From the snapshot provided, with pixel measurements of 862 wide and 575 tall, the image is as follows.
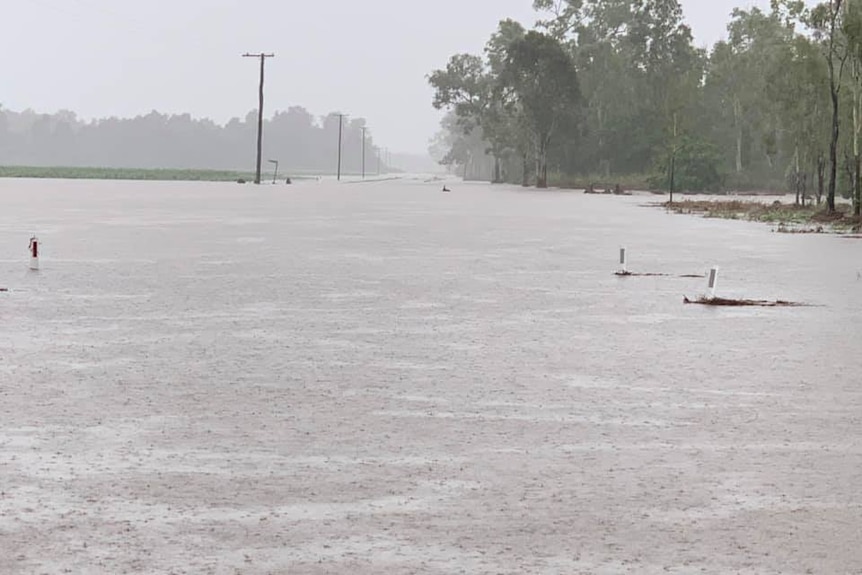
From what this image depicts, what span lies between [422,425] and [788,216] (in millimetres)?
47827

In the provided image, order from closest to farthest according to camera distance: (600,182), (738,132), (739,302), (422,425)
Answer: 1. (422,425)
2. (739,302)
3. (600,182)
4. (738,132)

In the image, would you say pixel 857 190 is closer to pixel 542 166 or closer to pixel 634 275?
pixel 634 275

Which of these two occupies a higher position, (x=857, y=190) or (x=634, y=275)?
(x=857, y=190)

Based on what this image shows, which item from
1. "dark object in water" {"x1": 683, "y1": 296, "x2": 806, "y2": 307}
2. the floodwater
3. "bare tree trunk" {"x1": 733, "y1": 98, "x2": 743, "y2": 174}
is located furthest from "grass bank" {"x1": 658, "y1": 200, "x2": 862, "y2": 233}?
"bare tree trunk" {"x1": 733, "y1": 98, "x2": 743, "y2": 174}

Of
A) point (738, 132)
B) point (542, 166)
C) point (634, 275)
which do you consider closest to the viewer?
point (634, 275)

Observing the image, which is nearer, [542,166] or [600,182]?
[542,166]

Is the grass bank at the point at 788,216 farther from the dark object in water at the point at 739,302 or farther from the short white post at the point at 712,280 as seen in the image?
the dark object in water at the point at 739,302

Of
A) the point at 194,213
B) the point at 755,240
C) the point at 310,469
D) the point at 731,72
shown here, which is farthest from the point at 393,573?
the point at 731,72

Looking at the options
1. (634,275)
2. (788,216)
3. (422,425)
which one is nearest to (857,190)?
(788,216)

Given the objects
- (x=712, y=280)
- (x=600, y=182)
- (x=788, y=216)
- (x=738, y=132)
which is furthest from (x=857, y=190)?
(x=738, y=132)

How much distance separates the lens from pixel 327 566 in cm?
629

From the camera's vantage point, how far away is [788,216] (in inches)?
2170

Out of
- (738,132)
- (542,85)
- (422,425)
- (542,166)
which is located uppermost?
(542,85)

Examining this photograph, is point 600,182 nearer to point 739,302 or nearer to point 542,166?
point 542,166
